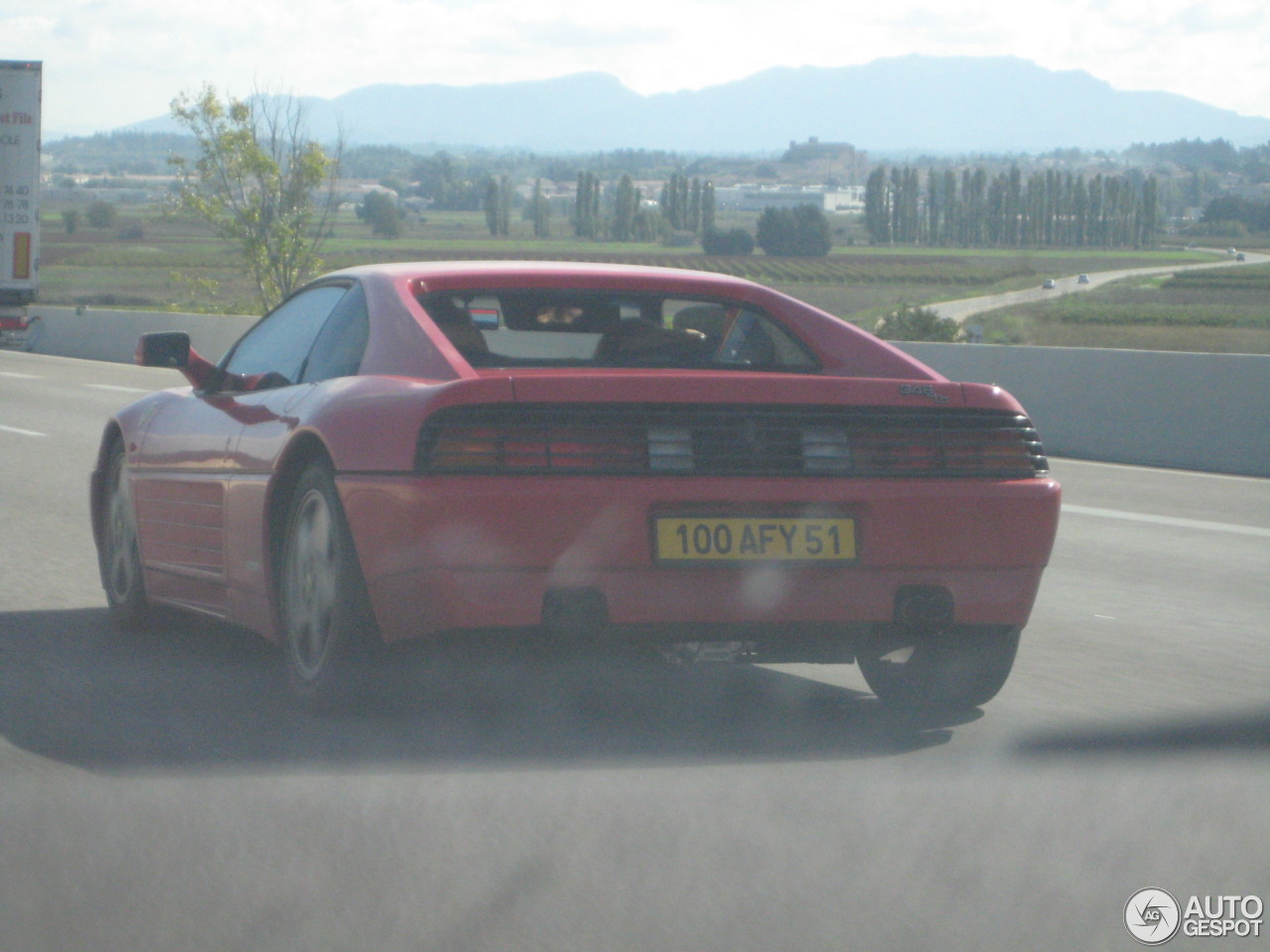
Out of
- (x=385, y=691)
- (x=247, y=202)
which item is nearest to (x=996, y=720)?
(x=385, y=691)

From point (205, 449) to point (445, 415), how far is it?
5.68ft

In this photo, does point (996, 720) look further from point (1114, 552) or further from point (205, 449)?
point (1114, 552)

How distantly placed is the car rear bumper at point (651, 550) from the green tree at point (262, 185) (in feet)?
177

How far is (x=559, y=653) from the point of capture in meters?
4.79

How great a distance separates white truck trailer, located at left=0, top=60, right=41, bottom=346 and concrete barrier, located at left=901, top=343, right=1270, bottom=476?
12993mm

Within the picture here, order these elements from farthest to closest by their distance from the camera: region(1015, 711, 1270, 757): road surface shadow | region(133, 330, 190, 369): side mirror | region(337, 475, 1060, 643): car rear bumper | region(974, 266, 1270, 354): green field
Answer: region(974, 266, 1270, 354): green field → region(133, 330, 190, 369): side mirror → region(1015, 711, 1270, 757): road surface shadow → region(337, 475, 1060, 643): car rear bumper

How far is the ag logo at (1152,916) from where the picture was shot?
11.0 ft

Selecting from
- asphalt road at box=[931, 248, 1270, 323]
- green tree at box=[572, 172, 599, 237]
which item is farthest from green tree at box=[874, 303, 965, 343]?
green tree at box=[572, 172, 599, 237]

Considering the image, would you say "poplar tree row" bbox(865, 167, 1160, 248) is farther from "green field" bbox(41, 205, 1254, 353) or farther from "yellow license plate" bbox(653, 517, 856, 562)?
"yellow license plate" bbox(653, 517, 856, 562)

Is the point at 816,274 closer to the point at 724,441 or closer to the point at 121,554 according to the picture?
the point at 121,554

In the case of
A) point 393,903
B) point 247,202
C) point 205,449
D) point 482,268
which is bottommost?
point 393,903

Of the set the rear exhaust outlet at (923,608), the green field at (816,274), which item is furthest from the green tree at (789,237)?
the rear exhaust outlet at (923,608)

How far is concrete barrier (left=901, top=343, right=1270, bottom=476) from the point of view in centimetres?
1506

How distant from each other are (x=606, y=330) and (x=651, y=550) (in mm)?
1255
